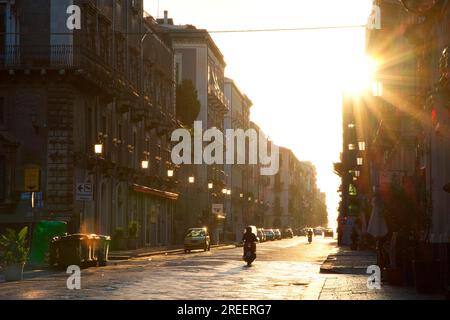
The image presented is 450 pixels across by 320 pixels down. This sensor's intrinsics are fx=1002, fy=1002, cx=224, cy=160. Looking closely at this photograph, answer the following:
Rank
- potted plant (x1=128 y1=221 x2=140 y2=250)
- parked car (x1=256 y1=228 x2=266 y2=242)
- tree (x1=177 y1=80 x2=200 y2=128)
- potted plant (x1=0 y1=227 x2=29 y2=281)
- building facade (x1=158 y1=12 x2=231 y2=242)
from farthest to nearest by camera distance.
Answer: parked car (x1=256 y1=228 x2=266 y2=242) → building facade (x1=158 y1=12 x2=231 y2=242) → tree (x1=177 y1=80 x2=200 y2=128) → potted plant (x1=128 y1=221 x2=140 y2=250) → potted plant (x1=0 y1=227 x2=29 y2=281)

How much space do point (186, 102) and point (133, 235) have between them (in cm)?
3136

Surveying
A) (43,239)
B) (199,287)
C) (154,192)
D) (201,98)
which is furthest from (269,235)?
(199,287)

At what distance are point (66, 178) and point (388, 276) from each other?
23.7 m

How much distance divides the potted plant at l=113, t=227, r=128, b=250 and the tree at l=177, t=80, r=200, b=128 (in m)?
32.3

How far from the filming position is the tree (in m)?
87.1

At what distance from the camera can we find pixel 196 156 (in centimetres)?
8950

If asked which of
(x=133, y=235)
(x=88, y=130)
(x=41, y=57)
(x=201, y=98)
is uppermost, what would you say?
(x=201, y=98)

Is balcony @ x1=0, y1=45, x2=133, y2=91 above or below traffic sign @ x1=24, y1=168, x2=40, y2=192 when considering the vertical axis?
above

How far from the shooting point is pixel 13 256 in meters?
26.9

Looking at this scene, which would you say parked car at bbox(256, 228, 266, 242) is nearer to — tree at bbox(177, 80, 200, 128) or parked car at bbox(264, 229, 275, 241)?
parked car at bbox(264, 229, 275, 241)

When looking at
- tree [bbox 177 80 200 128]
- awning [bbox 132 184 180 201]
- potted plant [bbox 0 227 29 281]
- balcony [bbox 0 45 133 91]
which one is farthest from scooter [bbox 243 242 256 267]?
tree [bbox 177 80 200 128]

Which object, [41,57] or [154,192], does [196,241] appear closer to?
[154,192]
